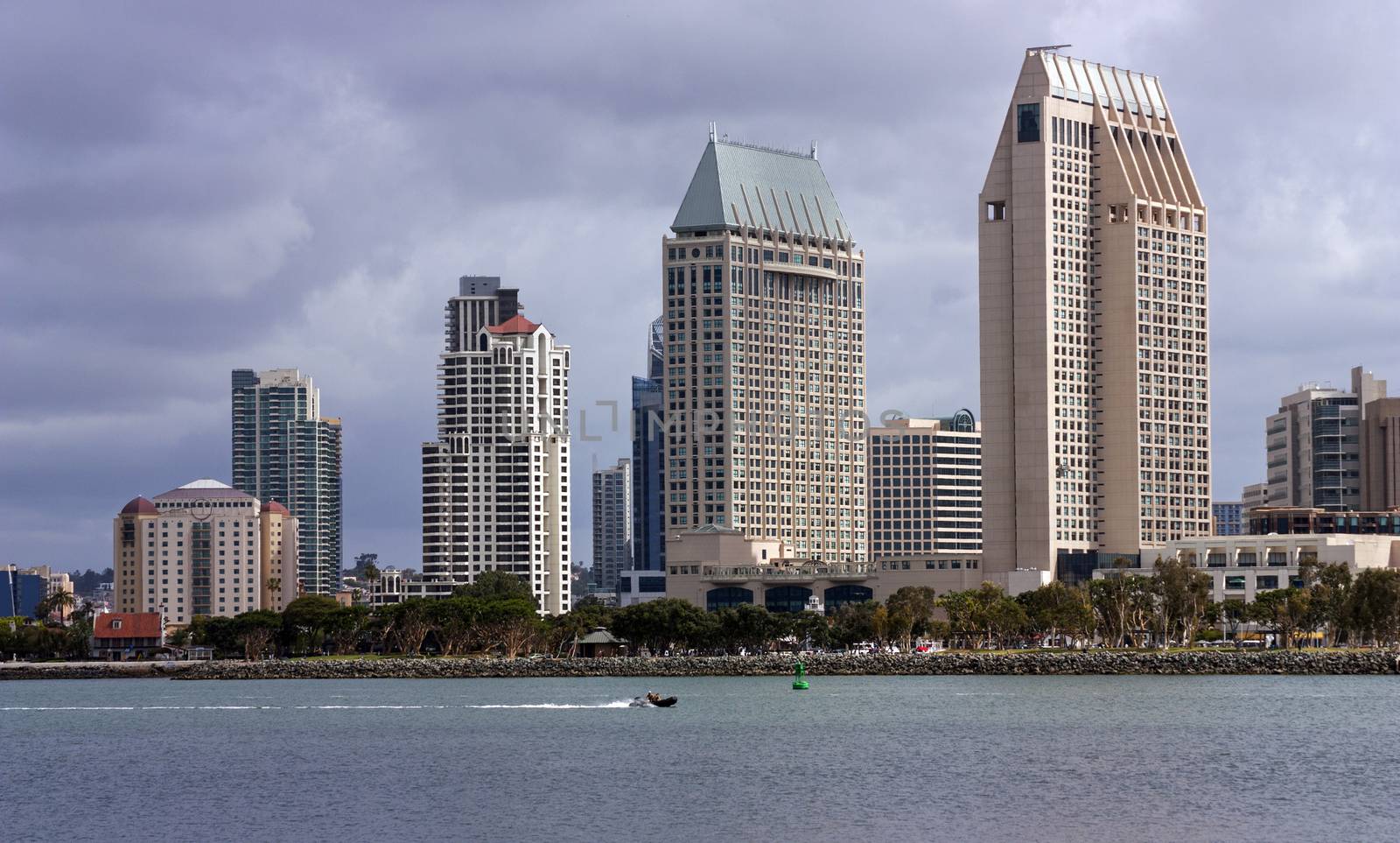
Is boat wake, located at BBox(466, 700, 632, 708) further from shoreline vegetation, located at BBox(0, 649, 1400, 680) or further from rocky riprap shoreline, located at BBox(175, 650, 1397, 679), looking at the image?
rocky riprap shoreline, located at BBox(175, 650, 1397, 679)

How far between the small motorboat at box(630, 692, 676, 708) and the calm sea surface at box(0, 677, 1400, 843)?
1.07 meters

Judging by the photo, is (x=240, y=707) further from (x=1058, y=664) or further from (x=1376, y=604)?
(x=1376, y=604)

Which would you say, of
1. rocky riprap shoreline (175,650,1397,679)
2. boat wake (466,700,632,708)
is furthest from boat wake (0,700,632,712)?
rocky riprap shoreline (175,650,1397,679)

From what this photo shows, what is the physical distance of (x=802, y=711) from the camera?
14188 centimetres

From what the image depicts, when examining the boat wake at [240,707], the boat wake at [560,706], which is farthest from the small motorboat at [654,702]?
the boat wake at [240,707]

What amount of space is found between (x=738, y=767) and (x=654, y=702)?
42100 millimetres

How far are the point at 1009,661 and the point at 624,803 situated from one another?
100392 millimetres

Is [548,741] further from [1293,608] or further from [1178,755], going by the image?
[1293,608]

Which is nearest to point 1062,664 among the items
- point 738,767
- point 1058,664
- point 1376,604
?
point 1058,664

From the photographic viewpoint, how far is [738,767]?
105062 mm

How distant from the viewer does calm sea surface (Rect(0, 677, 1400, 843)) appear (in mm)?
83062

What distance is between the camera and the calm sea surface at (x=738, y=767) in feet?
273

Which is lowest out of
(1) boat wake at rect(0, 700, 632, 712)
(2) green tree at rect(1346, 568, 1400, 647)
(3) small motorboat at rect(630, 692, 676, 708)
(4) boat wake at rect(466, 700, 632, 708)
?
(1) boat wake at rect(0, 700, 632, 712)

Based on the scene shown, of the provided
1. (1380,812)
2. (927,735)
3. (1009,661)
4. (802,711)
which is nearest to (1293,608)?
(1009,661)
